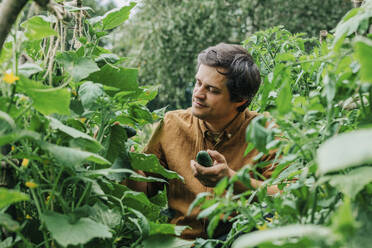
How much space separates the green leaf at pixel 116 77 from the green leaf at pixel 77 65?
9 centimetres

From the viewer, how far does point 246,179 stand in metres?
0.95

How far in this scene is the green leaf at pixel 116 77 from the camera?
1.35m

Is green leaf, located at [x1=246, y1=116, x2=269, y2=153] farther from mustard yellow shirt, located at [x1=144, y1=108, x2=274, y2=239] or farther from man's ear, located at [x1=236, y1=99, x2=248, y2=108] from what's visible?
man's ear, located at [x1=236, y1=99, x2=248, y2=108]

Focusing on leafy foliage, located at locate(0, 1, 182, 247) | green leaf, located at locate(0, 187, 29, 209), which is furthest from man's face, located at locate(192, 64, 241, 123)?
green leaf, located at locate(0, 187, 29, 209)

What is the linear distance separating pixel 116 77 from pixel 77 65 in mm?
166

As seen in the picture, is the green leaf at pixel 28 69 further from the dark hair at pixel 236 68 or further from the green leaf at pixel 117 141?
the dark hair at pixel 236 68

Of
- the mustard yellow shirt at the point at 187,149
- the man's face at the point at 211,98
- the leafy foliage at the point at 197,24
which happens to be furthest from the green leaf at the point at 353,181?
the leafy foliage at the point at 197,24

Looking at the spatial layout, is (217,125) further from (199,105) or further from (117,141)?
(117,141)

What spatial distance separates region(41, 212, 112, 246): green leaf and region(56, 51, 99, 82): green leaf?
0.35m

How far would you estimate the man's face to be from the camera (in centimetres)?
202

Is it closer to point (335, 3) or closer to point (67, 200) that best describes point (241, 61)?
point (67, 200)

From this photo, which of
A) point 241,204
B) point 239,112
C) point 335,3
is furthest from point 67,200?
point 335,3

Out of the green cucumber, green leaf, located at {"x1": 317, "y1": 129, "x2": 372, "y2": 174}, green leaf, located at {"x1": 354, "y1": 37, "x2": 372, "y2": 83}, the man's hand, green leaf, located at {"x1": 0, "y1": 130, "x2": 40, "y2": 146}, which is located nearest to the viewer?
green leaf, located at {"x1": 317, "y1": 129, "x2": 372, "y2": 174}

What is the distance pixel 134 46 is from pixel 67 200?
37.7ft
